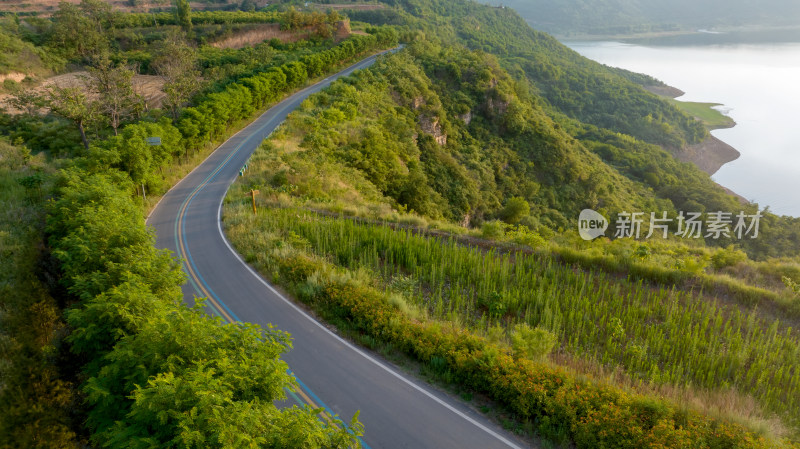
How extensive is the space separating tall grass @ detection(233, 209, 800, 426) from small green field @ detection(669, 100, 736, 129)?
106568mm

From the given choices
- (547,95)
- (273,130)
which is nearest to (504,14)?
(547,95)

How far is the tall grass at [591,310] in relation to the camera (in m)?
12.3

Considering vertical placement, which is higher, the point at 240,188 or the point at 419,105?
the point at 419,105

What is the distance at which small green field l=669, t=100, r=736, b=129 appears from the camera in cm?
9769

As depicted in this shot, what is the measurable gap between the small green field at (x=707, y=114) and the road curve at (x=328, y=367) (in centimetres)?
11556

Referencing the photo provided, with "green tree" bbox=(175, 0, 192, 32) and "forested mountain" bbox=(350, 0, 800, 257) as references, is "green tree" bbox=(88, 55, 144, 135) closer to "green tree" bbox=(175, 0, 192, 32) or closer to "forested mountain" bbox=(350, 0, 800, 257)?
"forested mountain" bbox=(350, 0, 800, 257)

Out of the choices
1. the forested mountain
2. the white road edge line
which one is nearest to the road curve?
the white road edge line

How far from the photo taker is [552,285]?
54.6 ft

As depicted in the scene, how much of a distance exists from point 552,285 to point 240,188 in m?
22.1

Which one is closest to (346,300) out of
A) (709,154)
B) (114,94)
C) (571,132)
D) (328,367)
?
(328,367)

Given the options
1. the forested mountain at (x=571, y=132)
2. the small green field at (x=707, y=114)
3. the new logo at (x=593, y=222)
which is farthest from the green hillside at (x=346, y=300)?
the small green field at (x=707, y=114)

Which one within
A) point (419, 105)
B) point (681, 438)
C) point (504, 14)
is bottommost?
point (681, 438)

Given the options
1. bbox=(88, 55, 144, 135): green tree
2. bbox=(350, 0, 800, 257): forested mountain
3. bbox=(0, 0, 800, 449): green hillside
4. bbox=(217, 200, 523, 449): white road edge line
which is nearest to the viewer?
bbox=(0, 0, 800, 449): green hillside

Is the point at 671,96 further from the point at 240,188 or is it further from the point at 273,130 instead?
the point at 240,188
